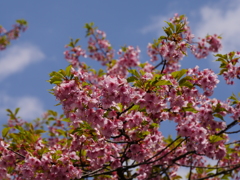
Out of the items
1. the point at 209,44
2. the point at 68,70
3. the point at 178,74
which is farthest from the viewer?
the point at 209,44

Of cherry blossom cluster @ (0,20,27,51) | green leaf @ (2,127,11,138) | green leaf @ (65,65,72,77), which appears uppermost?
cherry blossom cluster @ (0,20,27,51)

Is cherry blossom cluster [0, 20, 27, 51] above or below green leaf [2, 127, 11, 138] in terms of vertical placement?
above

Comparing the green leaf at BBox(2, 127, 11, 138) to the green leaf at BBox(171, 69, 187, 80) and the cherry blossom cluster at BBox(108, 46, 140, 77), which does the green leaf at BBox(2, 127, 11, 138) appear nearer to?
the green leaf at BBox(171, 69, 187, 80)

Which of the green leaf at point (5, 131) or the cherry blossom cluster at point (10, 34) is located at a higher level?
the cherry blossom cluster at point (10, 34)

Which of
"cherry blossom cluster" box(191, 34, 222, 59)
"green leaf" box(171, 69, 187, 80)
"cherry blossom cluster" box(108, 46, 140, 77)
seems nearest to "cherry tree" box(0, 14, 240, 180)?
"green leaf" box(171, 69, 187, 80)

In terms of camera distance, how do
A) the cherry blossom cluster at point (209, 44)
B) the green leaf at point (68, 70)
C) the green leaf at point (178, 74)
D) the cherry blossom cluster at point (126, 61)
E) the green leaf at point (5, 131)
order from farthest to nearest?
the cherry blossom cluster at point (126, 61), the cherry blossom cluster at point (209, 44), the green leaf at point (5, 131), the green leaf at point (178, 74), the green leaf at point (68, 70)

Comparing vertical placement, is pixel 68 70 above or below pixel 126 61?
below

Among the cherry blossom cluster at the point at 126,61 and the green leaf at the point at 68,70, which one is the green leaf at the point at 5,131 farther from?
the cherry blossom cluster at the point at 126,61

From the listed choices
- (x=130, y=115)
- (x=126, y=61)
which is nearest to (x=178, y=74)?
(x=130, y=115)

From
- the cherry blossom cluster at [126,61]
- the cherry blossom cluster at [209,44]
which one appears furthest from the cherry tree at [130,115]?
the cherry blossom cluster at [126,61]

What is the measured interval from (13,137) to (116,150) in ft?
7.03

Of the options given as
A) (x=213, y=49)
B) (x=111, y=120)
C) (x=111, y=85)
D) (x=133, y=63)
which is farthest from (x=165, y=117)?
(x=133, y=63)

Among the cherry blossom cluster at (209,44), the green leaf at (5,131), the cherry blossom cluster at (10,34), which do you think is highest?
the cherry blossom cluster at (10,34)

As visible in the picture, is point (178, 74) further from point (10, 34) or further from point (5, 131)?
point (10, 34)
